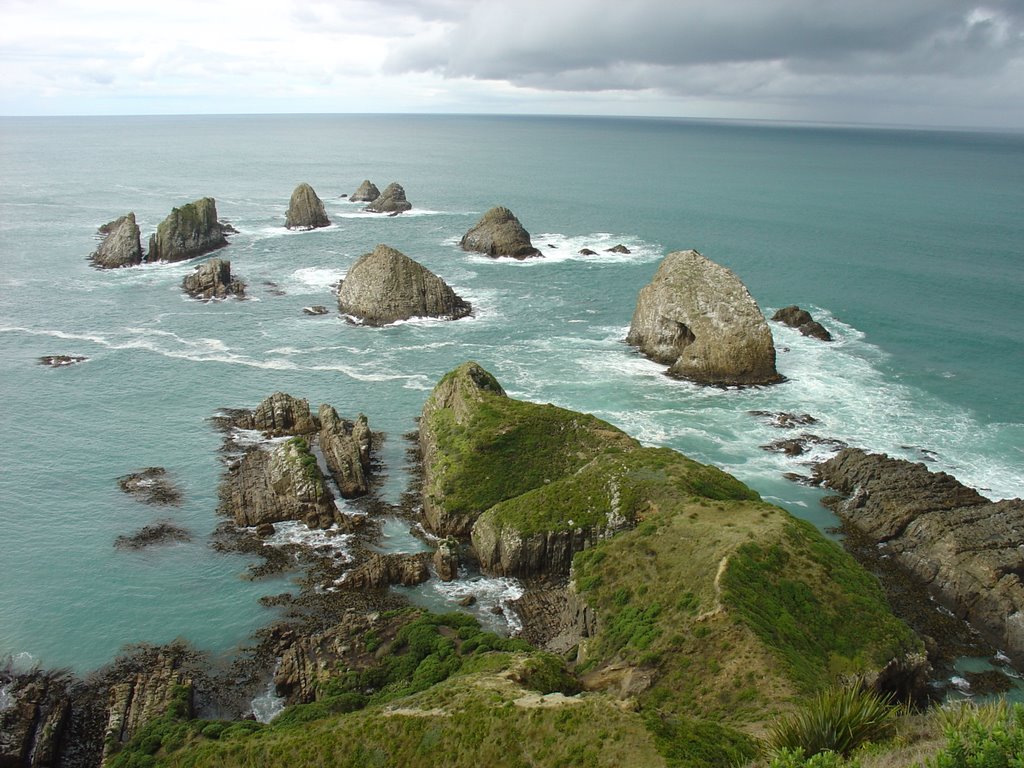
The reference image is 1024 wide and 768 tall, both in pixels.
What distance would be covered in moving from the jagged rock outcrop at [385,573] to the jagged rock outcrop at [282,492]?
6.63 m

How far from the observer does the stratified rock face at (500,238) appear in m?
123

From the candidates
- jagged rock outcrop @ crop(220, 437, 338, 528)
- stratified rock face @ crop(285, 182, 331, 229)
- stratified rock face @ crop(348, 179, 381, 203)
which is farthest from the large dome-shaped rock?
stratified rock face @ crop(348, 179, 381, 203)

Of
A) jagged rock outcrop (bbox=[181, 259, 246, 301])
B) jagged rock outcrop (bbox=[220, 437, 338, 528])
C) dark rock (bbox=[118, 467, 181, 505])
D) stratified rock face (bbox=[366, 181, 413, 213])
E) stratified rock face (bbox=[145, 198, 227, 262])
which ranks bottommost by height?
dark rock (bbox=[118, 467, 181, 505])

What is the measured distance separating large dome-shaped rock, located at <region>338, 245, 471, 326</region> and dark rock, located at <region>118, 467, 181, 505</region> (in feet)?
127

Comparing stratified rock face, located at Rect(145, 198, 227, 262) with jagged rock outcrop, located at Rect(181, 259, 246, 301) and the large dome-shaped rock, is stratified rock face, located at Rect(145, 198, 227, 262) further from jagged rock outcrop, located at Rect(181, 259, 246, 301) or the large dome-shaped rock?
the large dome-shaped rock

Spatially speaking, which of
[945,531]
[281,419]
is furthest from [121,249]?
[945,531]

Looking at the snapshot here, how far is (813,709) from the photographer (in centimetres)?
2216

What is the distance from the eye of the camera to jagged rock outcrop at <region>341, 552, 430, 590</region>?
43875mm

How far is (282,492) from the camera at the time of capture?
52.1 m

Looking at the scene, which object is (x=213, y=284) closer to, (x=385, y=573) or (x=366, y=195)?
(x=385, y=573)

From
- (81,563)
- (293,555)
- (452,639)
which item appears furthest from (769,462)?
(81,563)

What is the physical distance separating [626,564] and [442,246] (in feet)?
321

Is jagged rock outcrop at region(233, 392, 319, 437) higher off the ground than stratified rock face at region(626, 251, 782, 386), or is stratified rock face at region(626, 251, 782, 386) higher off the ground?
stratified rock face at region(626, 251, 782, 386)

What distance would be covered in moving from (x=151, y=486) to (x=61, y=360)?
106ft
